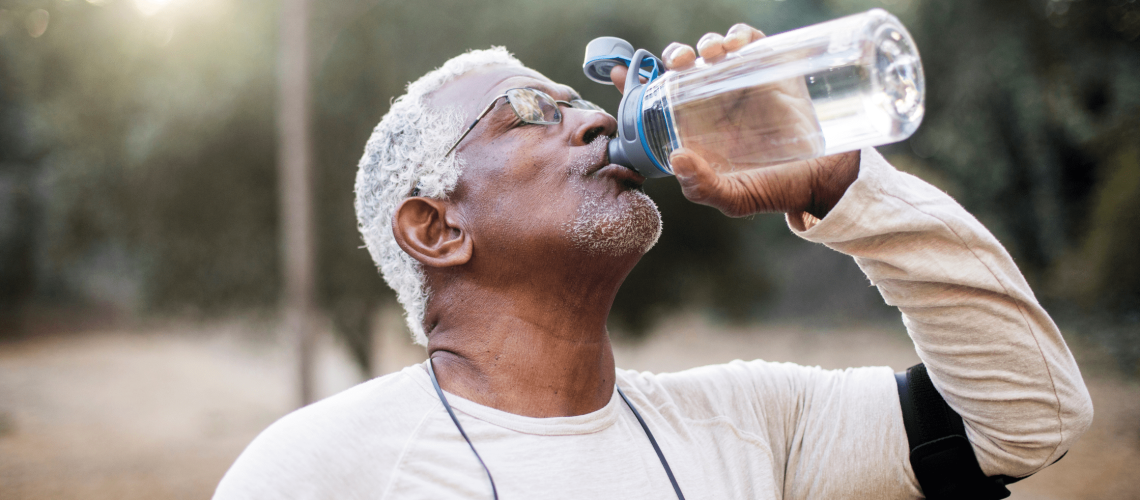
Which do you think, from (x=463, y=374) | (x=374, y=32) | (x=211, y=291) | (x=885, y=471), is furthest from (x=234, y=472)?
(x=211, y=291)

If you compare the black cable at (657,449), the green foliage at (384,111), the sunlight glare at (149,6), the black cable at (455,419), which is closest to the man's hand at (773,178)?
the black cable at (657,449)

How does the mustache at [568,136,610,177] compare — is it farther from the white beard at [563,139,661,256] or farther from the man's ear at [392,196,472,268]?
the man's ear at [392,196,472,268]

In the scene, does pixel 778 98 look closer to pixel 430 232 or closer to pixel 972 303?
pixel 972 303

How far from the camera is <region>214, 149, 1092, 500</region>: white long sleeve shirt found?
126cm

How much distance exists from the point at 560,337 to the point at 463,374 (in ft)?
0.72

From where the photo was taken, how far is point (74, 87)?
A: 660 cm

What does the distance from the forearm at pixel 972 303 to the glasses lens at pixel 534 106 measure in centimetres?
61

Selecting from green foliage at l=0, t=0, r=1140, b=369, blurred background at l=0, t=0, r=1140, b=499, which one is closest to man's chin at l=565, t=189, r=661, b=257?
blurred background at l=0, t=0, r=1140, b=499

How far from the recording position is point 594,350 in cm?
156

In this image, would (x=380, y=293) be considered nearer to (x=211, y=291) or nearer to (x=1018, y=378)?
(x=211, y=291)

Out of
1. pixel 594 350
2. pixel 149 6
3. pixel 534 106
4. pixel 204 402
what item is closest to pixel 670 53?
pixel 534 106

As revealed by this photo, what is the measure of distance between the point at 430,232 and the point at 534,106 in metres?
0.37

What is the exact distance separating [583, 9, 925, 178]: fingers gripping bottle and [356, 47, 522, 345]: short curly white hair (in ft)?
1.19

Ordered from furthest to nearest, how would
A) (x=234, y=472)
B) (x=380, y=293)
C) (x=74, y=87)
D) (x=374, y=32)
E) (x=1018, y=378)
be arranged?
(x=74, y=87), (x=380, y=293), (x=374, y=32), (x=1018, y=378), (x=234, y=472)
